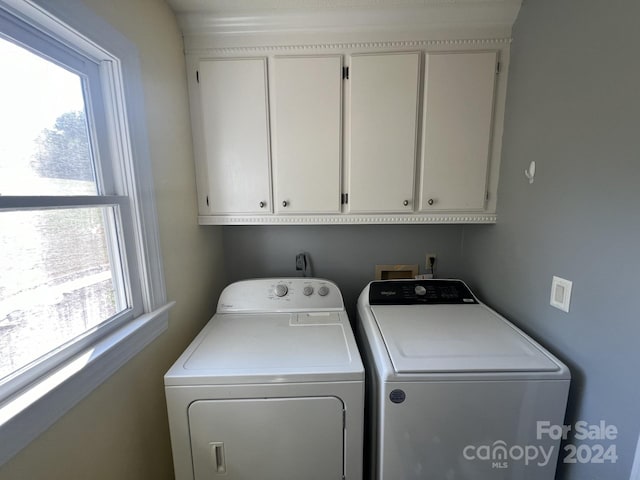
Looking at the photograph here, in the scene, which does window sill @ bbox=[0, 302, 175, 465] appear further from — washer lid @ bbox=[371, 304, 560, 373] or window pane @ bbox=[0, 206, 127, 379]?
washer lid @ bbox=[371, 304, 560, 373]

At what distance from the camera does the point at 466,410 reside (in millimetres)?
908

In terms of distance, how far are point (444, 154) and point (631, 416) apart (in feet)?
3.88

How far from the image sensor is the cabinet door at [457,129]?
1.27m

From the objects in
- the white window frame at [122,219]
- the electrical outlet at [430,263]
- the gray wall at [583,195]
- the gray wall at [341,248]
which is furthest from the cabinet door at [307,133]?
the gray wall at [583,195]

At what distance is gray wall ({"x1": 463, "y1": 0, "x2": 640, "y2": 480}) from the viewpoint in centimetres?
78

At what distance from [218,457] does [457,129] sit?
182cm

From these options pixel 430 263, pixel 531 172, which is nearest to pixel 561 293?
pixel 531 172

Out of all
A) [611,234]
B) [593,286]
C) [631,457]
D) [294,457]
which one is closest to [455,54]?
[611,234]

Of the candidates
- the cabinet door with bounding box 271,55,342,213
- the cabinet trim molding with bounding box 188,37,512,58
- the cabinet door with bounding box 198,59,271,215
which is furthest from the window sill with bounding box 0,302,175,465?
the cabinet trim molding with bounding box 188,37,512,58

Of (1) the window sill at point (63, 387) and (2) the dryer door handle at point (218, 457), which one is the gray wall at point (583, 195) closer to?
(2) the dryer door handle at point (218, 457)

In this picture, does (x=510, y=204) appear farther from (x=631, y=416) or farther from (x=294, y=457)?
(x=294, y=457)

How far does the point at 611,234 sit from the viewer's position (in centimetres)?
82

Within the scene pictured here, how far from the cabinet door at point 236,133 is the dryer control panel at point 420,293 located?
0.80 metres

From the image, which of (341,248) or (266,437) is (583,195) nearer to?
(341,248)
